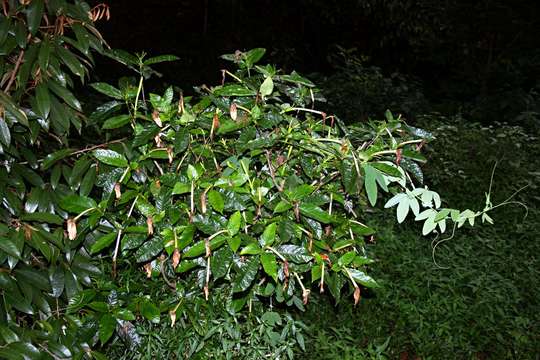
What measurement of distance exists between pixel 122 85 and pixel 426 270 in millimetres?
2109

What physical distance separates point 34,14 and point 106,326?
792mm

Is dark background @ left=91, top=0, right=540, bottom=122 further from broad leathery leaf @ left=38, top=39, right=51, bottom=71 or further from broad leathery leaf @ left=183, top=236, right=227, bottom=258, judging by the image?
broad leathery leaf @ left=183, top=236, right=227, bottom=258

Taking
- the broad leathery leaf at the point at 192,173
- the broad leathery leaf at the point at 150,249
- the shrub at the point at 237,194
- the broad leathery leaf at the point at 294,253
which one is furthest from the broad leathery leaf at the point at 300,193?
the broad leathery leaf at the point at 150,249

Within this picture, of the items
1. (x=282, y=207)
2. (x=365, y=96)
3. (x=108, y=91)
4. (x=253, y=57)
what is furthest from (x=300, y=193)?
(x=365, y=96)

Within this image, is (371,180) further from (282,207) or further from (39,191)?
(39,191)

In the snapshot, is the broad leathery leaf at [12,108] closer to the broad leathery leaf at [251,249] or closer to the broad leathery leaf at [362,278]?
the broad leathery leaf at [251,249]

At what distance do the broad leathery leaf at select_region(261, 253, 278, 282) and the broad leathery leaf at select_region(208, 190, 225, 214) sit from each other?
0.46 feet

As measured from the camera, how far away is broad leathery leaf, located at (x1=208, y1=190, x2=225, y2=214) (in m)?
1.48

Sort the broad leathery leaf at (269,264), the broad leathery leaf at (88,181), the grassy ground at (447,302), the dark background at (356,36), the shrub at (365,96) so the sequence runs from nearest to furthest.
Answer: the broad leathery leaf at (269,264)
the broad leathery leaf at (88,181)
the grassy ground at (447,302)
the shrub at (365,96)
the dark background at (356,36)

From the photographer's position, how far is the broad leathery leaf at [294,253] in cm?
150

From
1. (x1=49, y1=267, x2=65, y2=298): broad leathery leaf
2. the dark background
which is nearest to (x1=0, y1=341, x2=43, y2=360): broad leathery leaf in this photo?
(x1=49, y1=267, x2=65, y2=298): broad leathery leaf

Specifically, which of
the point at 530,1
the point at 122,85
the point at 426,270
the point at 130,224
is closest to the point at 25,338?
the point at 130,224

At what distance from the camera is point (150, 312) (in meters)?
1.72

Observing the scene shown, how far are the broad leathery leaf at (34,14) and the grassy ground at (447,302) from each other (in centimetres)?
173
